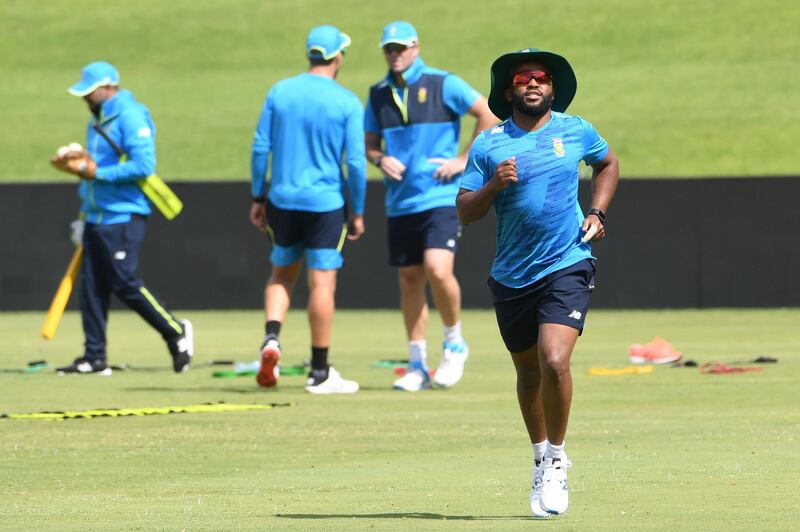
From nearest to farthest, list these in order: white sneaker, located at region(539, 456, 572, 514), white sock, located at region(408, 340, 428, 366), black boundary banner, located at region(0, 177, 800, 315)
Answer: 1. white sneaker, located at region(539, 456, 572, 514)
2. white sock, located at region(408, 340, 428, 366)
3. black boundary banner, located at region(0, 177, 800, 315)

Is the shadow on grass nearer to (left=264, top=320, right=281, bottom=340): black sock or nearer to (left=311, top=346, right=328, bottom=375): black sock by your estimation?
(left=264, top=320, right=281, bottom=340): black sock

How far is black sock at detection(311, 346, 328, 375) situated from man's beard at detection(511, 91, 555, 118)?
194 inches

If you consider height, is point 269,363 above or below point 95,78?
below

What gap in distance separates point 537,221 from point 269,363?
480 centimetres

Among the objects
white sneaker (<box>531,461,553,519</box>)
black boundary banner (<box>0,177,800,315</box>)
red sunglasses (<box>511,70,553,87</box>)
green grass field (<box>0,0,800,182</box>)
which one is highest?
red sunglasses (<box>511,70,553,87</box>)

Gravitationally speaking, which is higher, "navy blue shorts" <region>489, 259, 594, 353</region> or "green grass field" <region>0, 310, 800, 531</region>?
"navy blue shorts" <region>489, 259, 594, 353</region>

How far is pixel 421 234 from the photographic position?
12.6m

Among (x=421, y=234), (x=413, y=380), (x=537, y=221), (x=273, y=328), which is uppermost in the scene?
(x=537, y=221)

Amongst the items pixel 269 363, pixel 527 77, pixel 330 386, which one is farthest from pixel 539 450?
pixel 330 386

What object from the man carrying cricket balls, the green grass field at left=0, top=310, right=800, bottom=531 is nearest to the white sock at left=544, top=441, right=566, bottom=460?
the green grass field at left=0, top=310, right=800, bottom=531

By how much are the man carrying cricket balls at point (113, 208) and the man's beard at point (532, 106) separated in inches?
257

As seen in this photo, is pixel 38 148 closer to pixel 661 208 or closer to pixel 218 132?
pixel 218 132

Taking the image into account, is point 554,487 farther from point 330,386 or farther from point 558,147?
point 330,386

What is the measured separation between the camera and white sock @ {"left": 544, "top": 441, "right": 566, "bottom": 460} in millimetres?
7352
